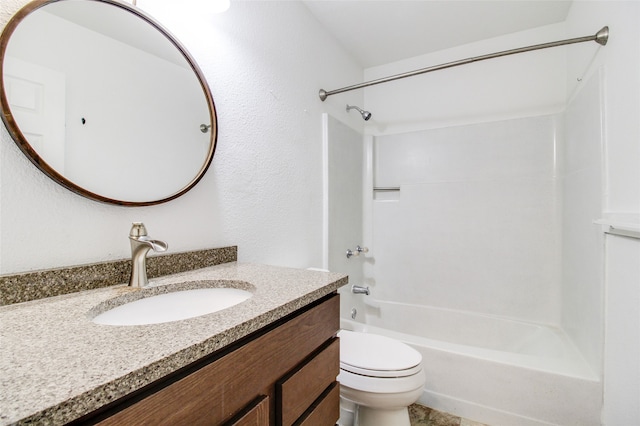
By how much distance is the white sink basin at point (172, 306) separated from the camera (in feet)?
2.42

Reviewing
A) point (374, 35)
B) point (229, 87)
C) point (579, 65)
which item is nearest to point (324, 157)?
point (229, 87)

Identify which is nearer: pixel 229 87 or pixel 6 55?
pixel 6 55

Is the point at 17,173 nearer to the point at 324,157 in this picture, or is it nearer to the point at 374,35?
the point at 324,157

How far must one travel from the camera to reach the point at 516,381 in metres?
1.48

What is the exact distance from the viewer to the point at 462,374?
1.59 m

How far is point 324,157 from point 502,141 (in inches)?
53.1

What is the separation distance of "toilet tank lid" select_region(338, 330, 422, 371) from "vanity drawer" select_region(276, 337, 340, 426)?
0.44 m

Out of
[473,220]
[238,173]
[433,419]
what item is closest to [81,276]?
[238,173]

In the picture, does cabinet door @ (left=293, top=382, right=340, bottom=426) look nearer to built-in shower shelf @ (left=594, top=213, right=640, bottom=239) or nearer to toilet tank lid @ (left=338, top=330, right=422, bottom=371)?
toilet tank lid @ (left=338, top=330, right=422, bottom=371)

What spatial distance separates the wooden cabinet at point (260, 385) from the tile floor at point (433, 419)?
0.97 m

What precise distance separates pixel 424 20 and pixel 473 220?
4.76 ft

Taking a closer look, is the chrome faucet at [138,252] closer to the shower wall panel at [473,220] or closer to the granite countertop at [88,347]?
the granite countertop at [88,347]

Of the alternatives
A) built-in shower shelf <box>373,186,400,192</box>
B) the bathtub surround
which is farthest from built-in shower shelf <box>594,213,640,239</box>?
the bathtub surround

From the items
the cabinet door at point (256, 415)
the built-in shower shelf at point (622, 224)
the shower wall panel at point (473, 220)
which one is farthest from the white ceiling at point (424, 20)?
the cabinet door at point (256, 415)
